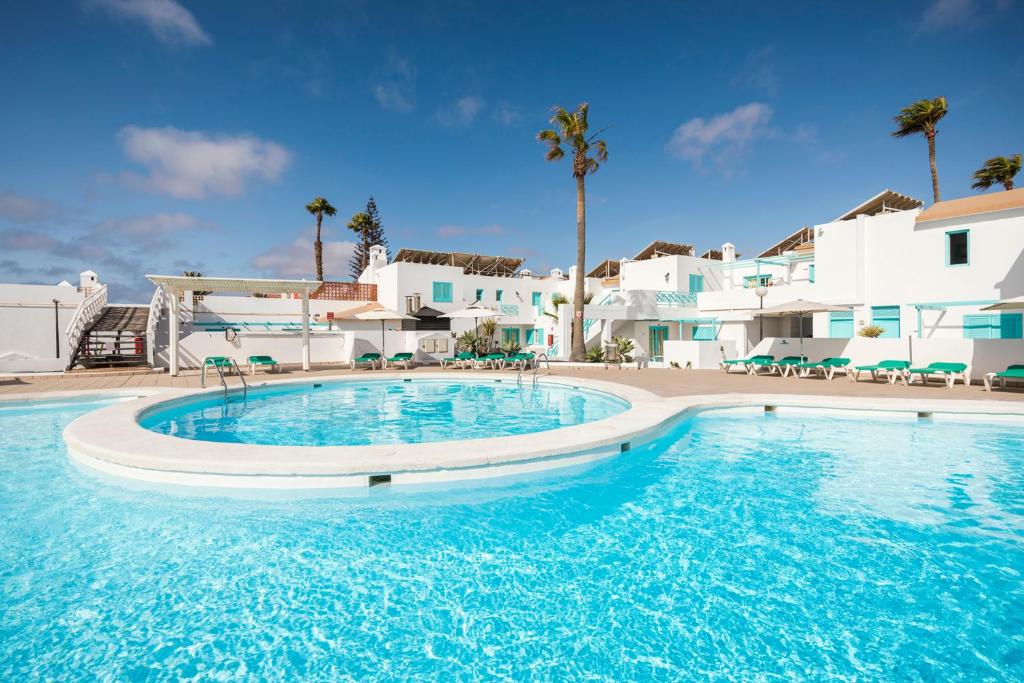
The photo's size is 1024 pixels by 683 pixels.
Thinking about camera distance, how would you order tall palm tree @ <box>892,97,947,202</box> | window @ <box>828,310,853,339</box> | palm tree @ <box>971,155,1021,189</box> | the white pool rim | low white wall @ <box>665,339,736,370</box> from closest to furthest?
the white pool rim
low white wall @ <box>665,339,736,370</box>
window @ <box>828,310,853,339</box>
tall palm tree @ <box>892,97,947,202</box>
palm tree @ <box>971,155,1021,189</box>

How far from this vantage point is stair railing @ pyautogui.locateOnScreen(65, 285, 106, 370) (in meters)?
17.3

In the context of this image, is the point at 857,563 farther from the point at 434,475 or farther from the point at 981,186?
the point at 981,186

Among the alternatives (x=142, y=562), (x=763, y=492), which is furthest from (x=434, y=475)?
(x=763, y=492)

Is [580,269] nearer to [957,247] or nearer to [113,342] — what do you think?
[957,247]

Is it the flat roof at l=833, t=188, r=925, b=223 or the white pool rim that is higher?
the flat roof at l=833, t=188, r=925, b=223

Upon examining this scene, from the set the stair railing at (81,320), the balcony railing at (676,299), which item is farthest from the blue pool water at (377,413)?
the balcony railing at (676,299)

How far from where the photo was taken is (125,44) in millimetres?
12859

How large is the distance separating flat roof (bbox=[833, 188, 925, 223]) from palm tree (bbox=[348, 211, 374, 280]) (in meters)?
41.6

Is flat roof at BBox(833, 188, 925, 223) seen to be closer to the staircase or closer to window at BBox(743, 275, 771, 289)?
window at BBox(743, 275, 771, 289)

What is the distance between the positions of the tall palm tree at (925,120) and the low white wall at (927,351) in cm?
1822

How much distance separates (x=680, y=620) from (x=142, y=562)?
4158 millimetres

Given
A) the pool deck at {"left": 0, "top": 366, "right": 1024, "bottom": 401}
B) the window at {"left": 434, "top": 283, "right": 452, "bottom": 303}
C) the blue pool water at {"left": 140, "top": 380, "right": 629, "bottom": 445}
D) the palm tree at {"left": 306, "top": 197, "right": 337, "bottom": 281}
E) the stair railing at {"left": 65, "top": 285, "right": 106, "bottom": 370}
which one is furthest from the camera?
the palm tree at {"left": 306, "top": 197, "right": 337, "bottom": 281}

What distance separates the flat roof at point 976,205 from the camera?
50.4 feet

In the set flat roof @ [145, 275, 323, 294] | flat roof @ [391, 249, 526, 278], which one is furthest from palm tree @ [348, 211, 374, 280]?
flat roof @ [145, 275, 323, 294]
